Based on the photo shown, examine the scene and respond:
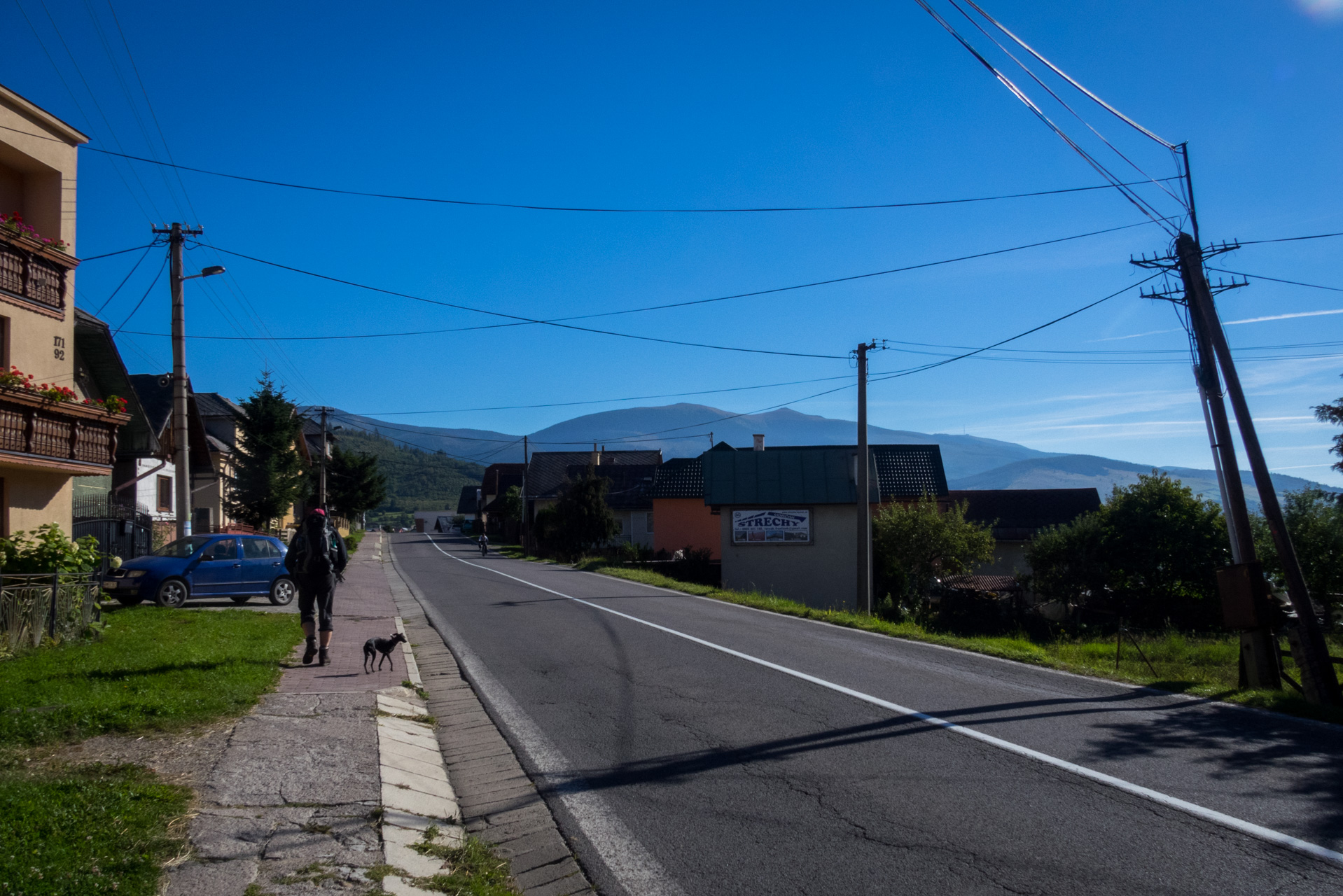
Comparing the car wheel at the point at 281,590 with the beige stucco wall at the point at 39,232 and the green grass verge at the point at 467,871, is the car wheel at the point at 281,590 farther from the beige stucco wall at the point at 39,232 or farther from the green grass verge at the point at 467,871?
the green grass verge at the point at 467,871

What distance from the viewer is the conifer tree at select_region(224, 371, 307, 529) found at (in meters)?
34.3

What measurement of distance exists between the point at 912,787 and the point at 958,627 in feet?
70.9

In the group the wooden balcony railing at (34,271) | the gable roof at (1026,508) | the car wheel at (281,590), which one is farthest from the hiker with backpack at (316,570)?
the gable roof at (1026,508)

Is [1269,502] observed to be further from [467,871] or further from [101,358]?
[101,358]

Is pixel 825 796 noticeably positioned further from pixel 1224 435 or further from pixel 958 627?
pixel 958 627

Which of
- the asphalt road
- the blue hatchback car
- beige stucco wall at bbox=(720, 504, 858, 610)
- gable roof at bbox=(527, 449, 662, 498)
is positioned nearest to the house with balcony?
the blue hatchback car

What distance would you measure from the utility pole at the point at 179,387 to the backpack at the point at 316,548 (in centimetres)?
905

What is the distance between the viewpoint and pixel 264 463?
34.5m

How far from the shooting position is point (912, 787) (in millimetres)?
5328

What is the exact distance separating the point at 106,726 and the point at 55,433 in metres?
10.7

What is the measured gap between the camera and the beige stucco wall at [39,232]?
14641mm

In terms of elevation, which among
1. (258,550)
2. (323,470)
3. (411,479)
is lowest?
(258,550)

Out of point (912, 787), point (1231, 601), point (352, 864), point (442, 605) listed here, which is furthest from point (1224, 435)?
point (442, 605)

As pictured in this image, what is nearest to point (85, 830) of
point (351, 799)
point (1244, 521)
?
point (351, 799)
